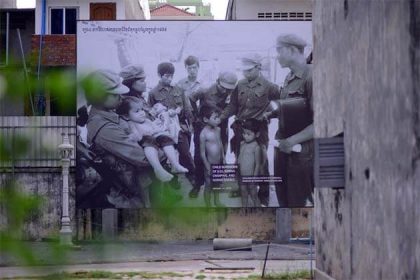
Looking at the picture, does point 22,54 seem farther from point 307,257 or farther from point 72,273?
point 307,257

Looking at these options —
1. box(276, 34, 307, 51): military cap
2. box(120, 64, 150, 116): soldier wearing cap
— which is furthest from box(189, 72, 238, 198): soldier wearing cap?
box(276, 34, 307, 51): military cap

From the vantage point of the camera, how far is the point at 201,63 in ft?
71.9

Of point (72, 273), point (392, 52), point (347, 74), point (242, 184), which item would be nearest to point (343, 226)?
point (347, 74)

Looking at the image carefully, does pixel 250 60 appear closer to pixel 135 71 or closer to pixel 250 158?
pixel 250 158

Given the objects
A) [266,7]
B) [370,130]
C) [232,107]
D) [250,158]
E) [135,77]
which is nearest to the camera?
[370,130]

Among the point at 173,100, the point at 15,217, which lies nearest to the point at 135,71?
the point at 173,100

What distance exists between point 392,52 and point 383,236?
4.38 feet

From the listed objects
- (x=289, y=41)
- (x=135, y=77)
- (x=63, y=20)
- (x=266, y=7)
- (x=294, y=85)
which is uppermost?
(x=266, y=7)

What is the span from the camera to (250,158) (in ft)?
71.6

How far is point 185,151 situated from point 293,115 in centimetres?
311

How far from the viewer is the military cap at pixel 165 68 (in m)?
22.0

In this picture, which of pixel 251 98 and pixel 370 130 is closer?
pixel 370 130

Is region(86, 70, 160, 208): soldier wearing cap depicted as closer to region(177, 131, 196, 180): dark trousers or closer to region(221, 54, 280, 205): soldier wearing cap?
region(177, 131, 196, 180): dark trousers

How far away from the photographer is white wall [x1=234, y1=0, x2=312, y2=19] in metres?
25.0
